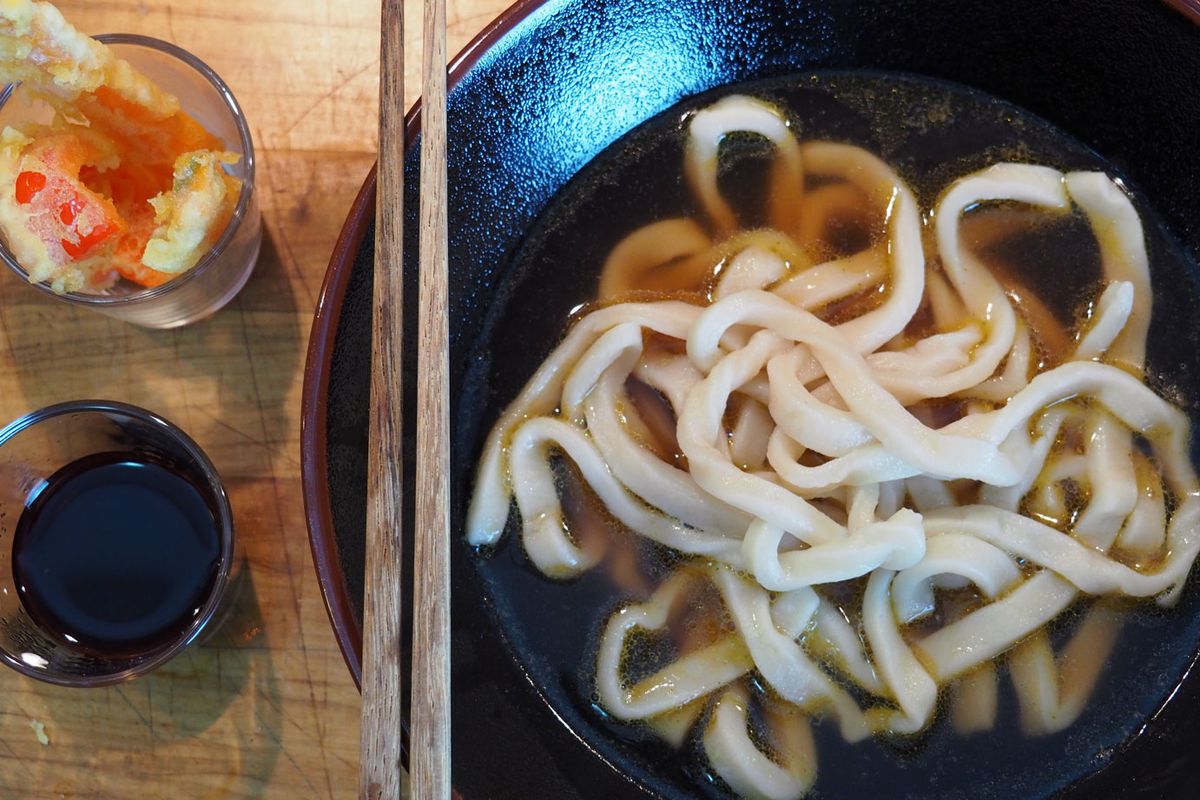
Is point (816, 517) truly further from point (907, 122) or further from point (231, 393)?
point (231, 393)

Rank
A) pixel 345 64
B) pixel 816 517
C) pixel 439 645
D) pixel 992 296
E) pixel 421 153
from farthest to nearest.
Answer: pixel 345 64, pixel 992 296, pixel 816 517, pixel 421 153, pixel 439 645

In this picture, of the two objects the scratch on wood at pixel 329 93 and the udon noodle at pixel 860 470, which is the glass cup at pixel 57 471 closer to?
the udon noodle at pixel 860 470

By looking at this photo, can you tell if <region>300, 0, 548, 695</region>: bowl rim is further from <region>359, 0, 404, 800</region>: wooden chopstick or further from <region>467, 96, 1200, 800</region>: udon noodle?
<region>467, 96, 1200, 800</region>: udon noodle

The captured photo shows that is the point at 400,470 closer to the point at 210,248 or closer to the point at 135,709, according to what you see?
the point at 210,248

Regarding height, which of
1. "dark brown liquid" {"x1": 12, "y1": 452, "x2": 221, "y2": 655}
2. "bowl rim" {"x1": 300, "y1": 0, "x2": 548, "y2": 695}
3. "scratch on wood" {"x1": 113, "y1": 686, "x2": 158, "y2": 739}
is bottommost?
"scratch on wood" {"x1": 113, "y1": 686, "x2": 158, "y2": 739}

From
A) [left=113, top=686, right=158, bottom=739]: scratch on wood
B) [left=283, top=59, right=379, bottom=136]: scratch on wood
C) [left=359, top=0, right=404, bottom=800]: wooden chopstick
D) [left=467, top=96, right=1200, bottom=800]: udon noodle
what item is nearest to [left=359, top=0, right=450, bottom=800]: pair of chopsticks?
[left=359, top=0, right=404, bottom=800]: wooden chopstick

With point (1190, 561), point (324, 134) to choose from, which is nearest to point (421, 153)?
point (324, 134)
